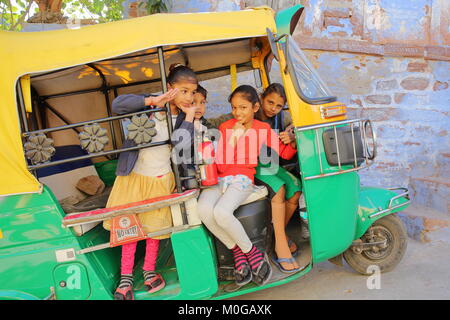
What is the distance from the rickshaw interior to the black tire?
1.80ft

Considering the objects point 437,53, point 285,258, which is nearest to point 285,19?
point 285,258

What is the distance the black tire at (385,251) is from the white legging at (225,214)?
1.23 meters

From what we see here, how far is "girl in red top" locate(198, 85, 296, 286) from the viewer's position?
9.47ft

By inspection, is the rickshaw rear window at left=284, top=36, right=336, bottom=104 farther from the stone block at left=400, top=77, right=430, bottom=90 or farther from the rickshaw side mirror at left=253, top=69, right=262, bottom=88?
the stone block at left=400, top=77, right=430, bottom=90

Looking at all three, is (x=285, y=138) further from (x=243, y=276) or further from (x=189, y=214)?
Answer: (x=243, y=276)

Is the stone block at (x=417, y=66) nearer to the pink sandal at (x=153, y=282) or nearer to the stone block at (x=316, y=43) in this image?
the stone block at (x=316, y=43)

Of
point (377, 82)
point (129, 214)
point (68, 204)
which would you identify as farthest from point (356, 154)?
point (377, 82)

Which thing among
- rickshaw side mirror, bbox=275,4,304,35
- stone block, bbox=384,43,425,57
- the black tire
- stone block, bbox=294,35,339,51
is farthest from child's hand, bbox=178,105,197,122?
stone block, bbox=384,43,425,57

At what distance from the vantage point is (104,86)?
4.09 meters

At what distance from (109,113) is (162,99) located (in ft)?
5.75

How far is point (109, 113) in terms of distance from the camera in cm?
418

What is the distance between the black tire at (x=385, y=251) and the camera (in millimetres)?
3521

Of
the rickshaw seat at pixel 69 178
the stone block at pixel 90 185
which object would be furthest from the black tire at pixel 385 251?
the stone block at pixel 90 185

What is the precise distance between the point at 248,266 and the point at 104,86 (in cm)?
245
